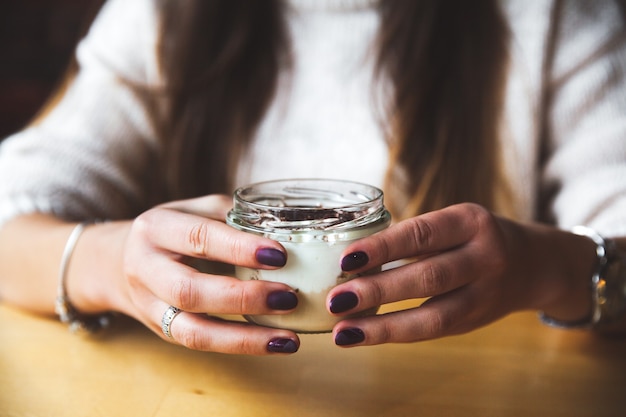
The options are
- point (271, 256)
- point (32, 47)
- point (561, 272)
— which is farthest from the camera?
point (32, 47)

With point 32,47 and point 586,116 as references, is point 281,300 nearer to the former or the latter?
point 586,116

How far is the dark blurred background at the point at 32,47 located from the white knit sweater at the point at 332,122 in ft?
3.10

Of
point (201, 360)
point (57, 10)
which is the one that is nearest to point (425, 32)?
point (201, 360)

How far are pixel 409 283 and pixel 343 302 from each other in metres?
0.05

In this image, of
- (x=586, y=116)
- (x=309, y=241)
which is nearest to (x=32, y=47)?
(x=586, y=116)

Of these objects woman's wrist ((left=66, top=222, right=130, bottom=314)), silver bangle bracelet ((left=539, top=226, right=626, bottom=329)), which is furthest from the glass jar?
silver bangle bracelet ((left=539, top=226, right=626, bottom=329))

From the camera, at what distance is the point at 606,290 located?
563mm

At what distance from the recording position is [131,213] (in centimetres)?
88

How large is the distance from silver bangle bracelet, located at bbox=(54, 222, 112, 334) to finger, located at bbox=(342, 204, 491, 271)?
1.02ft

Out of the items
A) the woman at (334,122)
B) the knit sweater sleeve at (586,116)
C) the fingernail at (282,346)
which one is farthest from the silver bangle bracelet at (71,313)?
the knit sweater sleeve at (586,116)

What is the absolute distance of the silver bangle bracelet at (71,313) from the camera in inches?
22.5

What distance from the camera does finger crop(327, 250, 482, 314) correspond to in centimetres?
39

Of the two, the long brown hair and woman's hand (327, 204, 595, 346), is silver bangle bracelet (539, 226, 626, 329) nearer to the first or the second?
woman's hand (327, 204, 595, 346)

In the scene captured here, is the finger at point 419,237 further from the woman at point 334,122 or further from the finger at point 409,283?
the woman at point 334,122
